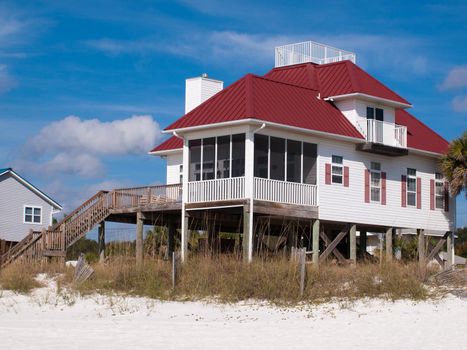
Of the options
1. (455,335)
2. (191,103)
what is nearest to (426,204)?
(191,103)

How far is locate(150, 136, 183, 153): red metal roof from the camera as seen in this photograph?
1673 inches

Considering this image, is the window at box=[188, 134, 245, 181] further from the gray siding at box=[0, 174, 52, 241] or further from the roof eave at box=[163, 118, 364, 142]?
the gray siding at box=[0, 174, 52, 241]

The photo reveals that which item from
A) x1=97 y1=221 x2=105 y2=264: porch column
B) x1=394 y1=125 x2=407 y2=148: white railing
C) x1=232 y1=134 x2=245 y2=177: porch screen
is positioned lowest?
x1=97 y1=221 x2=105 y2=264: porch column

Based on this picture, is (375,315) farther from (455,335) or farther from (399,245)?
(399,245)

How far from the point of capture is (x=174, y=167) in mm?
42875

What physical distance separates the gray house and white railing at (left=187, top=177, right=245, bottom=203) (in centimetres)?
2082

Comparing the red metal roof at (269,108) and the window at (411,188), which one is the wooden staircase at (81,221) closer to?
the red metal roof at (269,108)

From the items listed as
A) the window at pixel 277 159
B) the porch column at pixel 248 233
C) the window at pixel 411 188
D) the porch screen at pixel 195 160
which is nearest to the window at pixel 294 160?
the window at pixel 277 159

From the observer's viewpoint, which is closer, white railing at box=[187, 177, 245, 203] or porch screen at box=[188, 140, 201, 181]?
white railing at box=[187, 177, 245, 203]

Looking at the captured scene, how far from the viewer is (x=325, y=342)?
21234mm

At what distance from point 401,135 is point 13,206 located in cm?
2506

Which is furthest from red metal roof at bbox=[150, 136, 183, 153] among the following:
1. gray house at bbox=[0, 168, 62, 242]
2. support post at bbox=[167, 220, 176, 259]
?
gray house at bbox=[0, 168, 62, 242]

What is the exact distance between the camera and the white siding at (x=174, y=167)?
4253 centimetres

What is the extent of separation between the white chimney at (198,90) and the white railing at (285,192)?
29.3 feet
